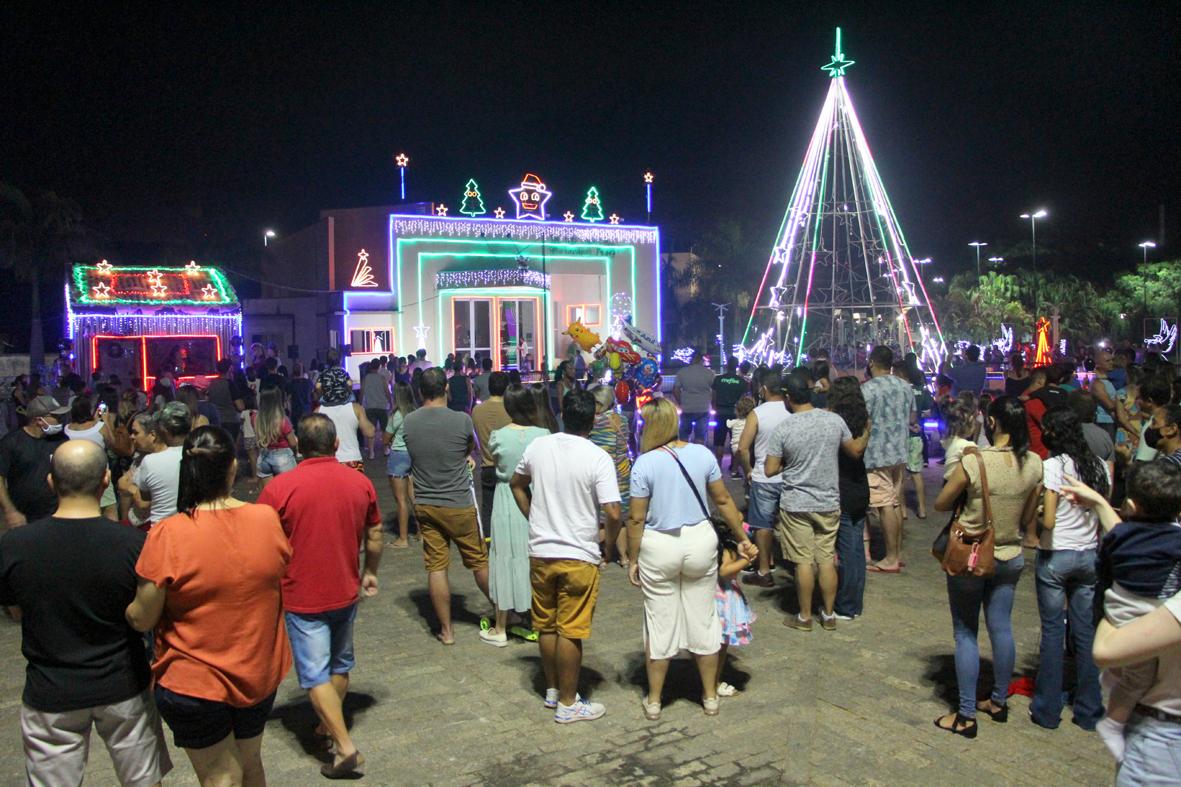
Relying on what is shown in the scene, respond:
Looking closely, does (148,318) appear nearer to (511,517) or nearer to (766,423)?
(766,423)

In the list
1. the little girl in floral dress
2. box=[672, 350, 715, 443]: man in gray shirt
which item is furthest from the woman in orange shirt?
box=[672, 350, 715, 443]: man in gray shirt

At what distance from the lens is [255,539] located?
3.52 metres

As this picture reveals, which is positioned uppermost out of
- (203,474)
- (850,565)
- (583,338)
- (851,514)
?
(583,338)

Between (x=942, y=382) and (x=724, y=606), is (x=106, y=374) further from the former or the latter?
(x=724, y=606)

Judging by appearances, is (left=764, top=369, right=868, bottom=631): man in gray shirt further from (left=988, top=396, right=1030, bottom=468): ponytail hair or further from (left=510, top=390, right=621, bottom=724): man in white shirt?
(left=510, top=390, right=621, bottom=724): man in white shirt

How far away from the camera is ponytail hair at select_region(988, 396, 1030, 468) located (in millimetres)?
4934

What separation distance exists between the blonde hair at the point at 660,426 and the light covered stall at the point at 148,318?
1949 cm

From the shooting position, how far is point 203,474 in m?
3.49

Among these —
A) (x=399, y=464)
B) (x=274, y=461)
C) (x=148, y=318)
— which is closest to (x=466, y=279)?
(x=148, y=318)

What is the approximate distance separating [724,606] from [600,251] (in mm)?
26598

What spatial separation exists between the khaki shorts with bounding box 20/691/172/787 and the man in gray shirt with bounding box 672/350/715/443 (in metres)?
10.1

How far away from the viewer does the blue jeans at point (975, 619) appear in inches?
194

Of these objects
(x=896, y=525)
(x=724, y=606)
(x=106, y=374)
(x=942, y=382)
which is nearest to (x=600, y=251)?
(x=106, y=374)

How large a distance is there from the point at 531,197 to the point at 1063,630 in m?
26.5
